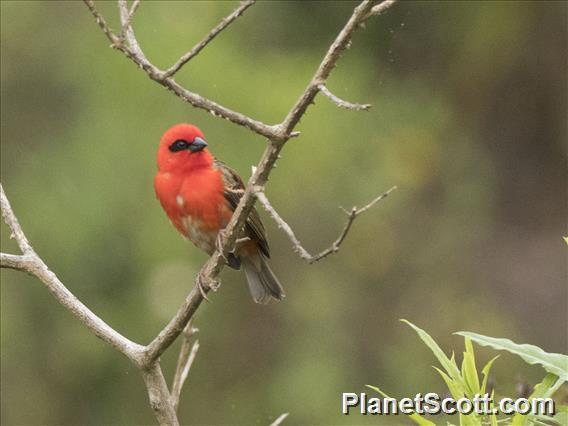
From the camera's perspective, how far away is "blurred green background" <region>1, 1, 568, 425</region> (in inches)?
273

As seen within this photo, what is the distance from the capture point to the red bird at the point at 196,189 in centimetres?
429

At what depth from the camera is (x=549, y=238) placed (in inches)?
395

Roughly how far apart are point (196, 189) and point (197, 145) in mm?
175

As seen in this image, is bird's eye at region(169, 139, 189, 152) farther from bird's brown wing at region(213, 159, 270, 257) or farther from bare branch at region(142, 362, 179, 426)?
bare branch at region(142, 362, 179, 426)

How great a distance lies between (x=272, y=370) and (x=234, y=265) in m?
3.09

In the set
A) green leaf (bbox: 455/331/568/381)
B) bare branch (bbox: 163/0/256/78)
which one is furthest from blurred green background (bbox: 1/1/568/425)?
bare branch (bbox: 163/0/256/78)

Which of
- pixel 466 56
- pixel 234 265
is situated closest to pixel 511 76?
pixel 466 56

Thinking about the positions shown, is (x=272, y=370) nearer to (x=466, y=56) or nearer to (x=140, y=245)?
(x=140, y=245)

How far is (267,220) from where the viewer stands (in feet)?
22.1

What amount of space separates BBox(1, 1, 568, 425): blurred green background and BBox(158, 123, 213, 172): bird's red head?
7.07 ft

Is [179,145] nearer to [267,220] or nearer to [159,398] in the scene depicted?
[159,398]

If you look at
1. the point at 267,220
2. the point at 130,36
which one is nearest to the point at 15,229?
the point at 130,36

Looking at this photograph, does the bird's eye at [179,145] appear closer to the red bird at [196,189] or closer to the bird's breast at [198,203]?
the red bird at [196,189]

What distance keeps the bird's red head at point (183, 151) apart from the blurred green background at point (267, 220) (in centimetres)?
215
